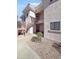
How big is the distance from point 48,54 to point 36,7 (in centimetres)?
58

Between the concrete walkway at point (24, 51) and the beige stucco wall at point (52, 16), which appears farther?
the beige stucco wall at point (52, 16)

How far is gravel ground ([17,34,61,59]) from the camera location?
1729 mm

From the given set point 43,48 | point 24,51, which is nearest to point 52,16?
point 43,48

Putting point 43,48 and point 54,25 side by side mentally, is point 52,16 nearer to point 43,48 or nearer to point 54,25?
point 54,25

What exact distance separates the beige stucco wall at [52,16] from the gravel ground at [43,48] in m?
0.07

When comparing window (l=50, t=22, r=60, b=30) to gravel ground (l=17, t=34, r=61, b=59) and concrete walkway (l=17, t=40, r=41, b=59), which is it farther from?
concrete walkway (l=17, t=40, r=41, b=59)

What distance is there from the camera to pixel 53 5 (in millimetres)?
1819

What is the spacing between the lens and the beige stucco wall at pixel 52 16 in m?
1.80

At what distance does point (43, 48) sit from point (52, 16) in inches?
16.2

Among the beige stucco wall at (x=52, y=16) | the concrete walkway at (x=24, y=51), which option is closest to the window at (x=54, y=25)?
the beige stucco wall at (x=52, y=16)

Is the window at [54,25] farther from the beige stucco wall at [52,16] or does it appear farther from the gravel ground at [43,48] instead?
the gravel ground at [43,48]

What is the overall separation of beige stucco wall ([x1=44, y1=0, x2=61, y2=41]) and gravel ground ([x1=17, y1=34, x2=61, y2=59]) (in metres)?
0.07

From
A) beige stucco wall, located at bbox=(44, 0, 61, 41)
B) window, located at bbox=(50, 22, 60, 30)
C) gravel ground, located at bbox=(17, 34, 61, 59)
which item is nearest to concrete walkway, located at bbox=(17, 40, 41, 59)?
gravel ground, located at bbox=(17, 34, 61, 59)
